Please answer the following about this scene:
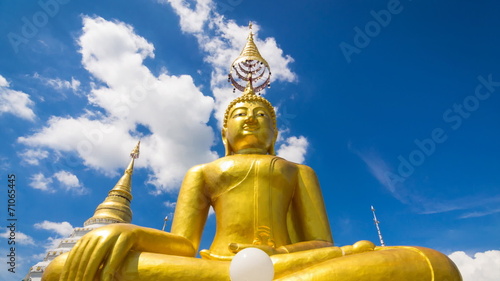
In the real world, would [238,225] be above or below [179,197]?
below

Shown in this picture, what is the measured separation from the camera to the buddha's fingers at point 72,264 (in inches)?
133

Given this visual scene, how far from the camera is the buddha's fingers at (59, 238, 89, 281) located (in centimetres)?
337

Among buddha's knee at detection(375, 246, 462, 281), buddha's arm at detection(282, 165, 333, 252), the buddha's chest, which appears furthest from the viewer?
the buddha's chest

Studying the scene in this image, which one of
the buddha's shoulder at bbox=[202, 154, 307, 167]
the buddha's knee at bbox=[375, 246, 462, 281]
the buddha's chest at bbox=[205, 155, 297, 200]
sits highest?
A: the buddha's shoulder at bbox=[202, 154, 307, 167]

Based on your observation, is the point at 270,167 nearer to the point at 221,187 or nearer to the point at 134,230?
the point at 221,187

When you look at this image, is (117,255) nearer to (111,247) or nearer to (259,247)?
(111,247)

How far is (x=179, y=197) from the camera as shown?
5441 mm

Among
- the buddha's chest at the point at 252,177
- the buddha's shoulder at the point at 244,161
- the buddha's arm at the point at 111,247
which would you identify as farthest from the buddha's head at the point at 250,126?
the buddha's arm at the point at 111,247

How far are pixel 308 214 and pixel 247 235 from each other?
100 cm

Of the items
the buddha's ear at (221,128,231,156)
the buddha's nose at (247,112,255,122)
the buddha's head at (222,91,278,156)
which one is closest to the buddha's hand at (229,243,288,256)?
the buddha's head at (222,91,278,156)

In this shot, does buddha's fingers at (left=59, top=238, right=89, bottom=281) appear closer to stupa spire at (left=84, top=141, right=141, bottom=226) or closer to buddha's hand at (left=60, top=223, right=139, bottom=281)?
buddha's hand at (left=60, top=223, right=139, bottom=281)

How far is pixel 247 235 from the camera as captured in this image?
4883mm

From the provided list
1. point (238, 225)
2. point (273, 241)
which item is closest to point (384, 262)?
point (273, 241)

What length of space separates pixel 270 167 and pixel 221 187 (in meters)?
0.81
